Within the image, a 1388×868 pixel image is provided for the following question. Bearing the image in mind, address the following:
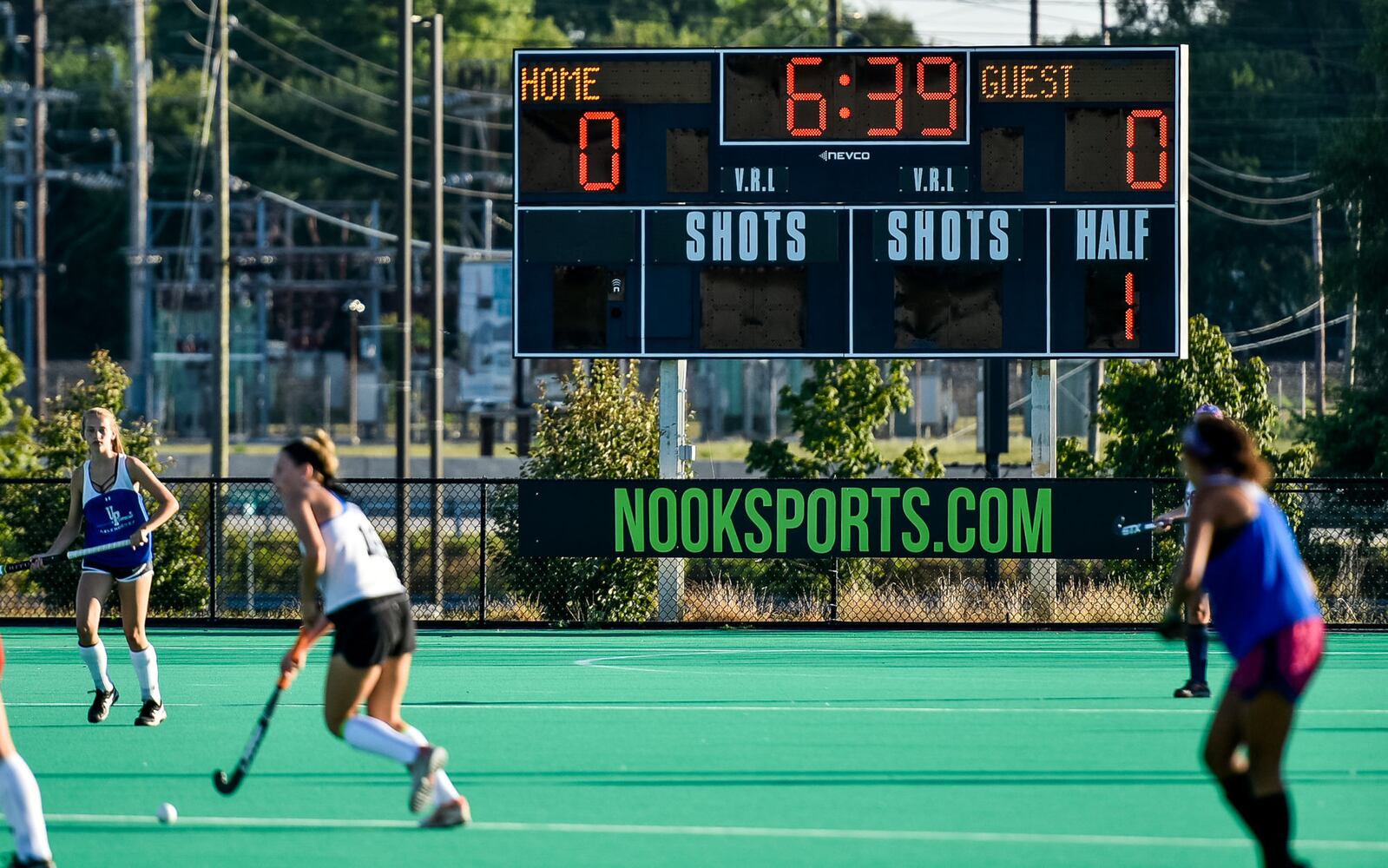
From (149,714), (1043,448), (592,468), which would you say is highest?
(1043,448)

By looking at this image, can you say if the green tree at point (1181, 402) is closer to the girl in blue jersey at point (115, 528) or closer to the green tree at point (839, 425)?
the green tree at point (839, 425)

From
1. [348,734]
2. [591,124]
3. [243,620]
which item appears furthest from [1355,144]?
[348,734]

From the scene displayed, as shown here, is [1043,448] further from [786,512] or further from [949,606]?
[786,512]

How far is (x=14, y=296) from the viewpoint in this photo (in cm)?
5944

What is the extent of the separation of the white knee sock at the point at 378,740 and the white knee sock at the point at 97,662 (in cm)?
423

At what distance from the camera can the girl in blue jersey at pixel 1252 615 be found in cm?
662

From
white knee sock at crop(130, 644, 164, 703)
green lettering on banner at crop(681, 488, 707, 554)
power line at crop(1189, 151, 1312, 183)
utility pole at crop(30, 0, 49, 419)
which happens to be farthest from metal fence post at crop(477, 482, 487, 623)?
power line at crop(1189, 151, 1312, 183)

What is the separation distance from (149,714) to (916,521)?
26.4ft

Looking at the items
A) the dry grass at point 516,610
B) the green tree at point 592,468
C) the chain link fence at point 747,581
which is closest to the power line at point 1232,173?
the chain link fence at point 747,581

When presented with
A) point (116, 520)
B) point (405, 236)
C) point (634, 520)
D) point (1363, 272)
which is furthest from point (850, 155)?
point (1363, 272)

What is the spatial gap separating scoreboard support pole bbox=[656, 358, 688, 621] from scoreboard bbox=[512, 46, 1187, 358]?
142cm

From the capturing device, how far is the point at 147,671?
11359 millimetres

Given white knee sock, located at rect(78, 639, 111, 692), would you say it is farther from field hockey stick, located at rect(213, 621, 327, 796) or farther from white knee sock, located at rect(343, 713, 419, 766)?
white knee sock, located at rect(343, 713, 419, 766)

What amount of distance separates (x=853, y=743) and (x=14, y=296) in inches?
2118
